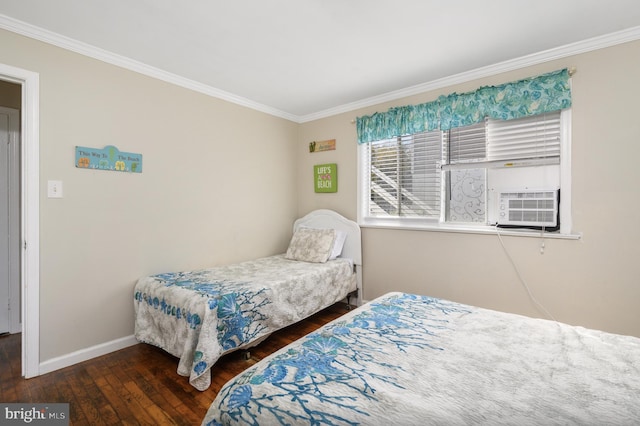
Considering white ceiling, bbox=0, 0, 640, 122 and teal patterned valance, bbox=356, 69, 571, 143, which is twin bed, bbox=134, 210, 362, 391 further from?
white ceiling, bbox=0, 0, 640, 122

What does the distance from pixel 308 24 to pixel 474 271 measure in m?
2.50

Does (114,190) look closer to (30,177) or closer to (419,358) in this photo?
Result: (30,177)

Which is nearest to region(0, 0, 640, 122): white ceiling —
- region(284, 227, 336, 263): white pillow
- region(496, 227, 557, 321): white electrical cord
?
region(496, 227, 557, 321): white electrical cord

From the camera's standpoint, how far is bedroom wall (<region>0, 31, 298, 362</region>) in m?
2.14

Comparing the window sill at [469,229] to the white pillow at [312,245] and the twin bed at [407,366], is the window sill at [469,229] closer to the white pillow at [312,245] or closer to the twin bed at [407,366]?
the white pillow at [312,245]

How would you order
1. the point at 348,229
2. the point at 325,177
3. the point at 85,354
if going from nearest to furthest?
the point at 85,354, the point at 348,229, the point at 325,177

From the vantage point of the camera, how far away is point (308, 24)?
2010mm

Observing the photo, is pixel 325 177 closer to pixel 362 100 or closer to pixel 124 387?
pixel 362 100

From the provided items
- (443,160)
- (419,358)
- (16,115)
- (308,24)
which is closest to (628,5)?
(443,160)

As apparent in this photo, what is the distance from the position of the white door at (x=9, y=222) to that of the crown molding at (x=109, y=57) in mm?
1193

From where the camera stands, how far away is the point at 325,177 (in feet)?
12.4

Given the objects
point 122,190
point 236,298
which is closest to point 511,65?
point 236,298

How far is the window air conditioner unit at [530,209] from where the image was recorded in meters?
2.33

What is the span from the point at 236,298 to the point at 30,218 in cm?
155
